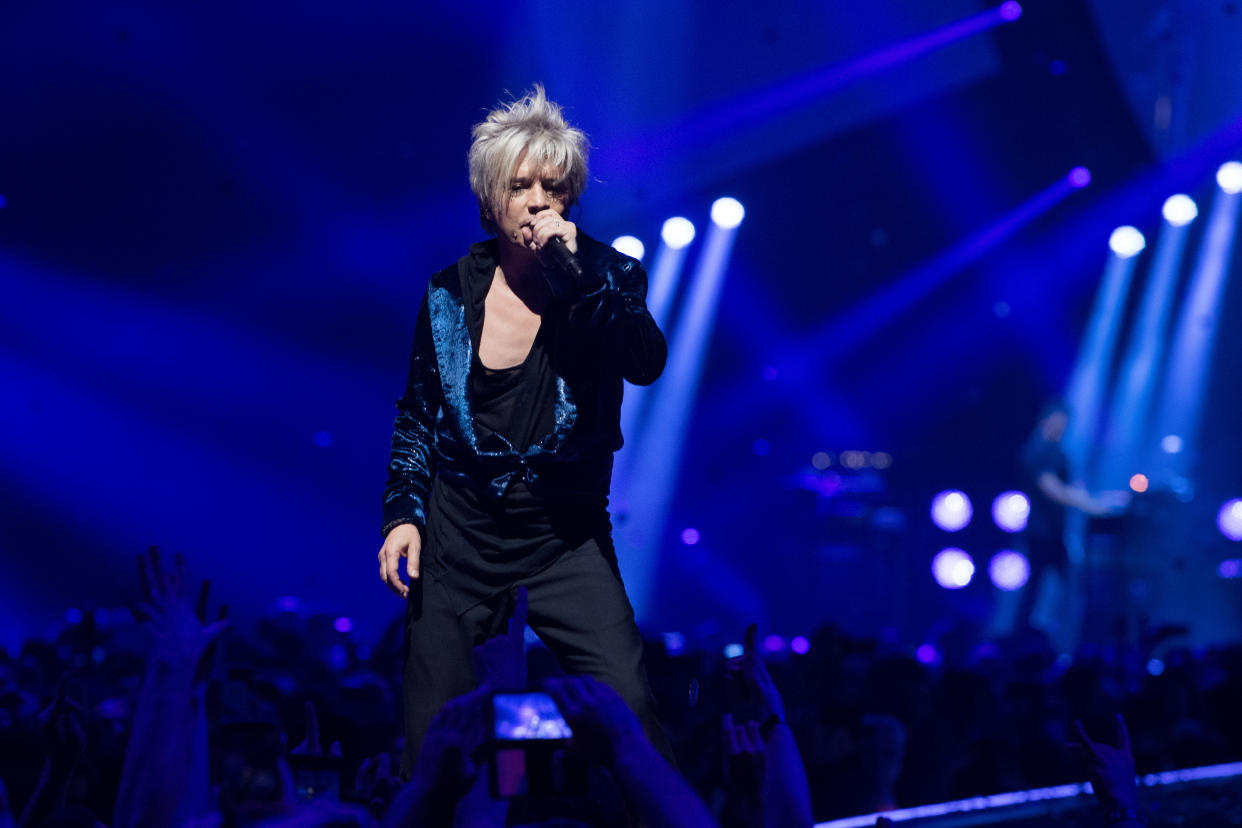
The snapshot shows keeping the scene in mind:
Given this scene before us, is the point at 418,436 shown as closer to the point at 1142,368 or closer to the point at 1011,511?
the point at 1011,511

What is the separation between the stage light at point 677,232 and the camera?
1021cm

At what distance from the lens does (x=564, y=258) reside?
6.93 feet

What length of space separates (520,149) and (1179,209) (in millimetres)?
10757

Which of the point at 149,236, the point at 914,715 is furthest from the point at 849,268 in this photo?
the point at 914,715

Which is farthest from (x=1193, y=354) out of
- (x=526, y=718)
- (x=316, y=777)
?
(x=526, y=718)

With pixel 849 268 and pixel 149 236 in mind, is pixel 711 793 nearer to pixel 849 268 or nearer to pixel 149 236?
pixel 149 236

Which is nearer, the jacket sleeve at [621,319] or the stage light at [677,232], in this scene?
the jacket sleeve at [621,319]

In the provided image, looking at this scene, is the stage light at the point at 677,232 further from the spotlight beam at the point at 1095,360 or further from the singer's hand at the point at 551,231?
the singer's hand at the point at 551,231

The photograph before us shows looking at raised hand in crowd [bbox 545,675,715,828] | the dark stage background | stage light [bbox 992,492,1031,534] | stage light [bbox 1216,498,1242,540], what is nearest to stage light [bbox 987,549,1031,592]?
the dark stage background

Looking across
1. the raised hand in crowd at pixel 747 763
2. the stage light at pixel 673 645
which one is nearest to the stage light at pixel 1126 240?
the stage light at pixel 673 645

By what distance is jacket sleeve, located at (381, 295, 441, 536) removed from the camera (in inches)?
95.1

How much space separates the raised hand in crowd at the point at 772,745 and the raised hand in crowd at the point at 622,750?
57 cm

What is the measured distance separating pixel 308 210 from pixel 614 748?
27.8ft

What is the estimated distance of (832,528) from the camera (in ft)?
34.7
